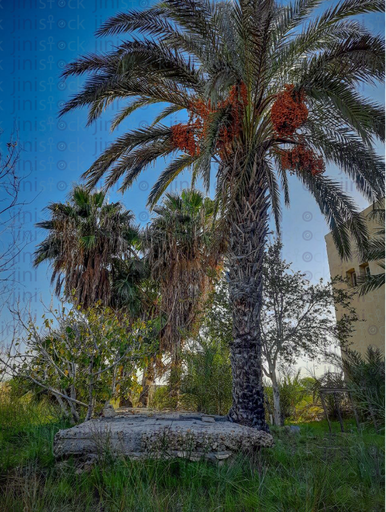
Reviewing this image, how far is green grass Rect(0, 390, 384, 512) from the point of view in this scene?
3.26 m

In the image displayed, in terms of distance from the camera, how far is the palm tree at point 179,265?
13.4 meters

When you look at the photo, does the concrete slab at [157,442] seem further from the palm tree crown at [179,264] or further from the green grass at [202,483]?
the palm tree crown at [179,264]

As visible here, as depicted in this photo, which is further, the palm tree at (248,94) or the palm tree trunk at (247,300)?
the palm tree trunk at (247,300)

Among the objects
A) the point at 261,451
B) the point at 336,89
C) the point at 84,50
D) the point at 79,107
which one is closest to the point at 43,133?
the point at 79,107

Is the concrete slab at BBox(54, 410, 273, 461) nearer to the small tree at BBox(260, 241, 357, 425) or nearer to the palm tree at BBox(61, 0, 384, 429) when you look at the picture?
the palm tree at BBox(61, 0, 384, 429)

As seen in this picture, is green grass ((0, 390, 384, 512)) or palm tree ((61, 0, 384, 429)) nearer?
green grass ((0, 390, 384, 512))

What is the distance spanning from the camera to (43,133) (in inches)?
258

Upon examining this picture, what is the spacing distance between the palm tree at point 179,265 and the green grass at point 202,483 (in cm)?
791

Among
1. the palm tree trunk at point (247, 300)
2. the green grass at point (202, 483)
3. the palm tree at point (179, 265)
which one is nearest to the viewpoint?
the green grass at point (202, 483)

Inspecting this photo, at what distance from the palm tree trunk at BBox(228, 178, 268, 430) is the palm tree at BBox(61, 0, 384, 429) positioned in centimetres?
2

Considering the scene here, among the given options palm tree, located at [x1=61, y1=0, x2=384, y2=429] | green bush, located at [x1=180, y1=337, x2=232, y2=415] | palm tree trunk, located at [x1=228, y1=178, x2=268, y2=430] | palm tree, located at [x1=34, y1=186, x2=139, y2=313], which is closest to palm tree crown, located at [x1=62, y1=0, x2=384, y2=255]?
palm tree, located at [x1=61, y1=0, x2=384, y2=429]

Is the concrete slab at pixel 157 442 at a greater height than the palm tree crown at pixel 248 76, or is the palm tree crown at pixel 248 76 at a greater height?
the palm tree crown at pixel 248 76

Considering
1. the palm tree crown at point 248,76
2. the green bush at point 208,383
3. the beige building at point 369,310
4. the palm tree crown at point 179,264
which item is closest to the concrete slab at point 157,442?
the palm tree crown at point 248,76

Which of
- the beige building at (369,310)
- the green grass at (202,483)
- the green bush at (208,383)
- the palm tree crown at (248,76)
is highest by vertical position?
the palm tree crown at (248,76)
